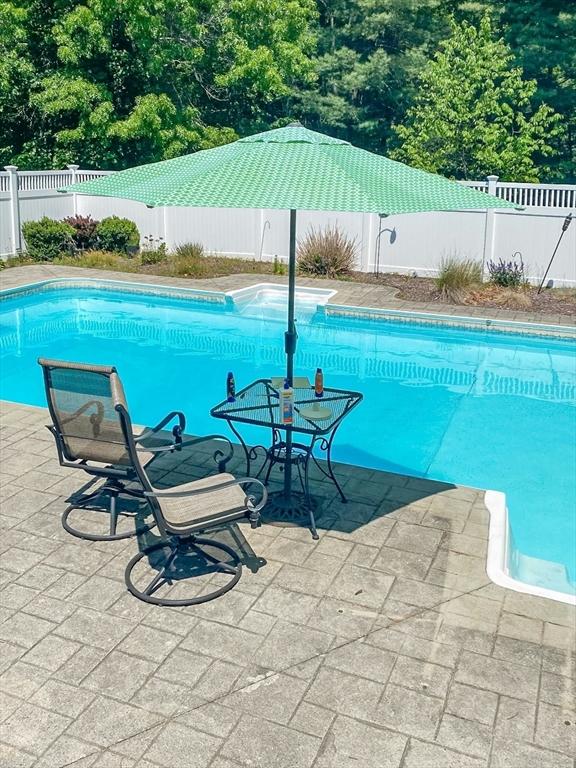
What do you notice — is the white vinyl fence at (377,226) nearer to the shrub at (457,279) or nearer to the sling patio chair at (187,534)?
the shrub at (457,279)

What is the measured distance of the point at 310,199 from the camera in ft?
14.8

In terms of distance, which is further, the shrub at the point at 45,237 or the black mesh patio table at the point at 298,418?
the shrub at the point at 45,237

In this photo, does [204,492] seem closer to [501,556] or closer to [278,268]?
[501,556]

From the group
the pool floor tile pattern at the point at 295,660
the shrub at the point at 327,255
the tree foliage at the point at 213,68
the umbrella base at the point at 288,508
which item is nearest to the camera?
the pool floor tile pattern at the point at 295,660

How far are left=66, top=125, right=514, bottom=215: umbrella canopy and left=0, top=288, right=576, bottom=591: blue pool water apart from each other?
10.4 ft

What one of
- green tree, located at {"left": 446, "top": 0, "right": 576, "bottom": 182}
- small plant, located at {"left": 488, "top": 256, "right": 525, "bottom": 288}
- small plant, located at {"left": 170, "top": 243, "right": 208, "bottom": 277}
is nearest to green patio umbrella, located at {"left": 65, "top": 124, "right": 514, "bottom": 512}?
small plant, located at {"left": 488, "top": 256, "right": 525, "bottom": 288}

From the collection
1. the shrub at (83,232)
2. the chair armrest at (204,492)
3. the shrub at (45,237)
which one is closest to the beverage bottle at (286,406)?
the chair armrest at (204,492)

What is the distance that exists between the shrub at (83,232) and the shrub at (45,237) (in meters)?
0.27

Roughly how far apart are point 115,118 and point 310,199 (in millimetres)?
19213

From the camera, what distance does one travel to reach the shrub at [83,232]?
1797cm

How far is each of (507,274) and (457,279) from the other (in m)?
1.26

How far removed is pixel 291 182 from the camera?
477cm

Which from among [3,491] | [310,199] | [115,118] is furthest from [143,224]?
[310,199]

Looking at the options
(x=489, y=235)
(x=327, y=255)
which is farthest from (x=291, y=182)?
(x=489, y=235)
